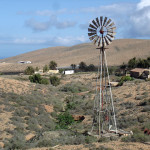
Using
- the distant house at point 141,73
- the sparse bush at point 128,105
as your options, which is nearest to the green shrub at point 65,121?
the sparse bush at point 128,105

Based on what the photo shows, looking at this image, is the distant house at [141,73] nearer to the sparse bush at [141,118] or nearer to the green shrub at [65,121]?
the sparse bush at [141,118]

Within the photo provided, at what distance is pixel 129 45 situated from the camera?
153750 mm

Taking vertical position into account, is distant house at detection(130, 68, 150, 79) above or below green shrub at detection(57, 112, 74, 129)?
above

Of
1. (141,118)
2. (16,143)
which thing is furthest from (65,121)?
(16,143)

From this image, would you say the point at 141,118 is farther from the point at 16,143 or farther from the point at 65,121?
the point at 16,143

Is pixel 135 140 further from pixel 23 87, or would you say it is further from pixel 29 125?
pixel 23 87

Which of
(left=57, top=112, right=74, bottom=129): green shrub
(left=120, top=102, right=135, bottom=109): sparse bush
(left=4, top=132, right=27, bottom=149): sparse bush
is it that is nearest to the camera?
(left=4, top=132, right=27, bottom=149): sparse bush

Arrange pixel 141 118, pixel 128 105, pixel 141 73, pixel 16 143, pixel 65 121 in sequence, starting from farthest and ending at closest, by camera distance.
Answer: pixel 141 73 < pixel 128 105 < pixel 65 121 < pixel 141 118 < pixel 16 143

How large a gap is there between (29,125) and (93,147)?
7.77 m

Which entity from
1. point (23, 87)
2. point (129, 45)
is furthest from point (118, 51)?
point (23, 87)

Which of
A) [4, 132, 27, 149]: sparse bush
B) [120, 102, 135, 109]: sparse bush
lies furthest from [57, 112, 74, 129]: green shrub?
[120, 102, 135, 109]: sparse bush

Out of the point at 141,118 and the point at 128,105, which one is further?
the point at 128,105

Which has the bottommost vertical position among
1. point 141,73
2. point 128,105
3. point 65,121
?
point 65,121

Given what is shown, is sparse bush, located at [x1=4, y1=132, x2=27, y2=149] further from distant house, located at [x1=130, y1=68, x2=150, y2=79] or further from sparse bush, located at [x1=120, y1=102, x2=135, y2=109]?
distant house, located at [x1=130, y1=68, x2=150, y2=79]
